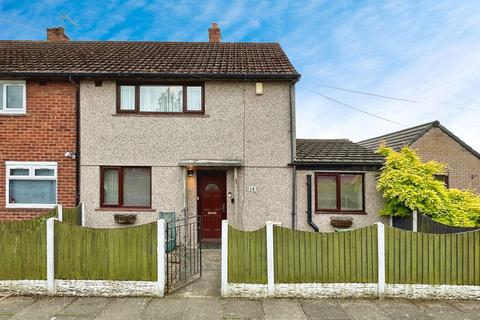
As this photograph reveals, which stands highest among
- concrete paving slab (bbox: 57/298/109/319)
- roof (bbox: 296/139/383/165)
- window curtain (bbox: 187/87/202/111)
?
window curtain (bbox: 187/87/202/111)

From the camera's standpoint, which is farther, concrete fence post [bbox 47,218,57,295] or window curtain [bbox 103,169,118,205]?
window curtain [bbox 103,169,118,205]

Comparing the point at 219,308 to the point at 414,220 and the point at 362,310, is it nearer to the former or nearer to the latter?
the point at 362,310

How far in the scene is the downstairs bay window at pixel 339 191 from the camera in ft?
27.4

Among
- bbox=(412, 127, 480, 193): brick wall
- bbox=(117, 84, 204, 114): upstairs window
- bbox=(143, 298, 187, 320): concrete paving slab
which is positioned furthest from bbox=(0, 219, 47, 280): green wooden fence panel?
bbox=(412, 127, 480, 193): brick wall

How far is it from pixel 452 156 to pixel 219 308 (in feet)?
35.3

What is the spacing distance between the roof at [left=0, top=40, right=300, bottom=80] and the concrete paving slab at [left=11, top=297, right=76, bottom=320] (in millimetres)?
6028

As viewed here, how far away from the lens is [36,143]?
27.3 ft

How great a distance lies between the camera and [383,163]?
8.09m

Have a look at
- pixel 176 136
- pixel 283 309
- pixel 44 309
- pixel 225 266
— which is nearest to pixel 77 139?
pixel 176 136

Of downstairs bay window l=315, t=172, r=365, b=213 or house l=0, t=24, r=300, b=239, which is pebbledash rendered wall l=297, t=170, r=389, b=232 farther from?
house l=0, t=24, r=300, b=239

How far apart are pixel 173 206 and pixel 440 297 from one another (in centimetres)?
671

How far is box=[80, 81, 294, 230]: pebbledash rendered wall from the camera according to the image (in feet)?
27.3

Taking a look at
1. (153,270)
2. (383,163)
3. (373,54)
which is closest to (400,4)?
(373,54)

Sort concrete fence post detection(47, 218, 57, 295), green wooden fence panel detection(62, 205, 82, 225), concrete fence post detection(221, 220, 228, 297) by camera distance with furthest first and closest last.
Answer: green wooden fence panel detection(62, 205, 82, 225), concrete fence post detection(47, 218, 57, 295), concrete fence post detection(221, 220, 228, 297)
